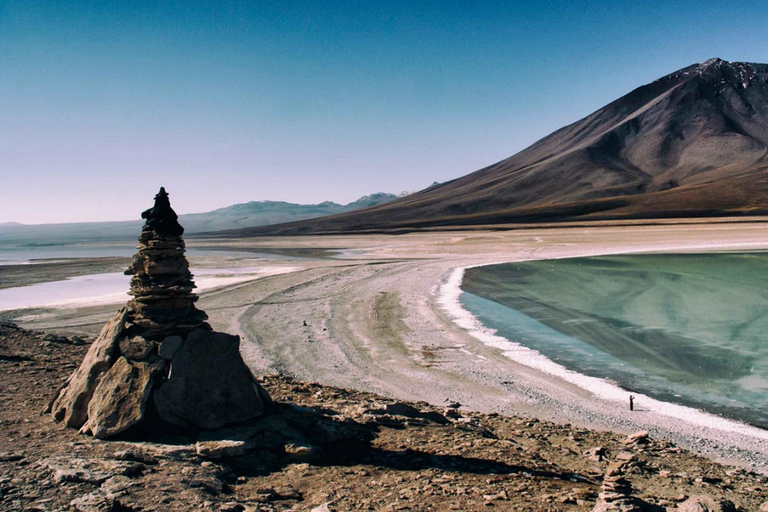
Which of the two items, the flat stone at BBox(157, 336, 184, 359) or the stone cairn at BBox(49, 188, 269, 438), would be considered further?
the flat stone at BBox(157, 336, 184, 359)

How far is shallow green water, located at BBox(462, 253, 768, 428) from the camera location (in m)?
13.1

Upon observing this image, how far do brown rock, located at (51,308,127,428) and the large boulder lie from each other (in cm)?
101

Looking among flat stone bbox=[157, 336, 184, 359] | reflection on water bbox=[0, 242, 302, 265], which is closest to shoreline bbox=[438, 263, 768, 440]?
flat stone bbox=[157, 336, 184, 359]

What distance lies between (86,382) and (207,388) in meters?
1.75

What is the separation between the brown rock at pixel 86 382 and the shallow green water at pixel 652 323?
11.0 metres

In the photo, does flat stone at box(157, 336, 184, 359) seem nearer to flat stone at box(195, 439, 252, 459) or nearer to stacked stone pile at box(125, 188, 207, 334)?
stacked stone pile at box(125, 188, 207, 334)

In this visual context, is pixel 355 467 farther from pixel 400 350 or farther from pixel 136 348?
pixel 400 350

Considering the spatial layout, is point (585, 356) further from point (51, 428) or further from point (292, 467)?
point (51, 428)

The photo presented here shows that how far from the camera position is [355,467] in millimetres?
6973

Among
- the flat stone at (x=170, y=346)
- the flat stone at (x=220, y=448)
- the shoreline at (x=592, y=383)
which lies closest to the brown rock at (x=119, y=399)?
the flat stone at (x=170, y=346)

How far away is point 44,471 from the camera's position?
5.98 meters

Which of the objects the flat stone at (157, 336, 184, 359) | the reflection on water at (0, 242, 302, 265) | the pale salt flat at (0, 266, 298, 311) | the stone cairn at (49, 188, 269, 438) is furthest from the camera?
the reflection on water at (0, 242, 302, 265)

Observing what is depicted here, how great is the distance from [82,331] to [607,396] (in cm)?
1700

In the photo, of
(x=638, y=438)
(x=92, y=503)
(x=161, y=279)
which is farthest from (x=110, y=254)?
(x=638, y=438)
